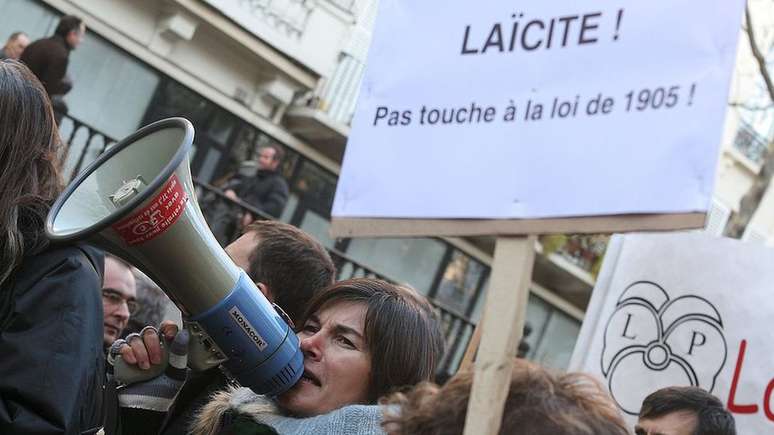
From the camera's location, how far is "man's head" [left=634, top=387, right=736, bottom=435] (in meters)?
3.69

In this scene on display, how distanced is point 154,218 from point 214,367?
1.81 feet

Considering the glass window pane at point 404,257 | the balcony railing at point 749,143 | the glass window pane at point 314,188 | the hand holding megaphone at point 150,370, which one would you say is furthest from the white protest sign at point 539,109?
the balcony railing at point 749,143

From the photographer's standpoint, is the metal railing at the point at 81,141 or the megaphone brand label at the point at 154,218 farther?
the metal railing at the point at 81,141

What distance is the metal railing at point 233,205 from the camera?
9297 millimetres

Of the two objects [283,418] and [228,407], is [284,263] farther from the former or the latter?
[283,418]

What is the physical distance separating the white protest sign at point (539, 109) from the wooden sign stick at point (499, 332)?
81 mm

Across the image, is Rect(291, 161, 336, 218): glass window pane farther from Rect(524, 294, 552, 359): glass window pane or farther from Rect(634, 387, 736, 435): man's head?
Rect(634, 387, 736, 435): man's head

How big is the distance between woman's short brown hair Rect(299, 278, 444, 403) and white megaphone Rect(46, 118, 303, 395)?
188mm

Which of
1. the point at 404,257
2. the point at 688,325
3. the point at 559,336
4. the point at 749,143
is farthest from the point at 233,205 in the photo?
the point at 749,143

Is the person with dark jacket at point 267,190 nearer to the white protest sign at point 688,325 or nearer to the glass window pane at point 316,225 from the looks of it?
the glass window pane at point 316,225

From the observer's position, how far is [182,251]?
2.52 metres

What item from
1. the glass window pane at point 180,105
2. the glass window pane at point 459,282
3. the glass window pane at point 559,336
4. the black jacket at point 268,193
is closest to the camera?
the black jacket at point 268,193

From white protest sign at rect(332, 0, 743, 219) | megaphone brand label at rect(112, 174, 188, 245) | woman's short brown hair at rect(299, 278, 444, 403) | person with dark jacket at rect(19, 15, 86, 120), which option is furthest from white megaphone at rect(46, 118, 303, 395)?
person with dark jacket at rect(19, 15, 86, 120)

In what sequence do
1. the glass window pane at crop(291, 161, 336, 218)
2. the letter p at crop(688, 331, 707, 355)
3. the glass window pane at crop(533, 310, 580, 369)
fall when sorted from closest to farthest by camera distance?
the letter p at crop(688, 331, 707, 355)
the glass window pane at crop(291, 161, 336, 218)
the glass window pane at crop(533, 310, 580, 369)
